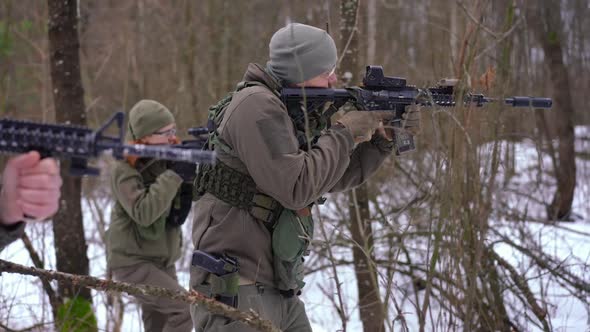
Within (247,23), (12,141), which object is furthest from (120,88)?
(12,141)

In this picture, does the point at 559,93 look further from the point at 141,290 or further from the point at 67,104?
the point at 141,290

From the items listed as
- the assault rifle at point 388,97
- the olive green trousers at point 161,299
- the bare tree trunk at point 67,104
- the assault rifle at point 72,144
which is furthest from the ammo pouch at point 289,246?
the bare tree trunk at point 67,104

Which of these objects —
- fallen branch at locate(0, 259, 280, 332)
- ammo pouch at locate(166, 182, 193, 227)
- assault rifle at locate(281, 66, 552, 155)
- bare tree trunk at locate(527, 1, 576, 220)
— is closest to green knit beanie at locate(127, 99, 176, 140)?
ammo pouch at locate(166, 182, 193, 227)

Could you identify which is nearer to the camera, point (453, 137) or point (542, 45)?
point (453, 137)

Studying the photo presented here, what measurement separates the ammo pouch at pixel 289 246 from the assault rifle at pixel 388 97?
45 centimetres

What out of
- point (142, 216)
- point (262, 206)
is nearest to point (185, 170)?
point (142, 216)

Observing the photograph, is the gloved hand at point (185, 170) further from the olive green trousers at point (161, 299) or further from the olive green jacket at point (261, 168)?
the olive green jacket at point (261, 168)

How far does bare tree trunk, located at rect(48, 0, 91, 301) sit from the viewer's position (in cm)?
464

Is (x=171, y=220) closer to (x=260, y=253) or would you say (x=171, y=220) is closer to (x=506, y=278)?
Result: (x=260, y=253)

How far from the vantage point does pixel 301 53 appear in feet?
8.75

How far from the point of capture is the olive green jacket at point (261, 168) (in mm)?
2398

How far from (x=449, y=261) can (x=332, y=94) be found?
3.08 feet

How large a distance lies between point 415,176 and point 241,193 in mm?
4044

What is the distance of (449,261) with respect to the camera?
9.66 ft
